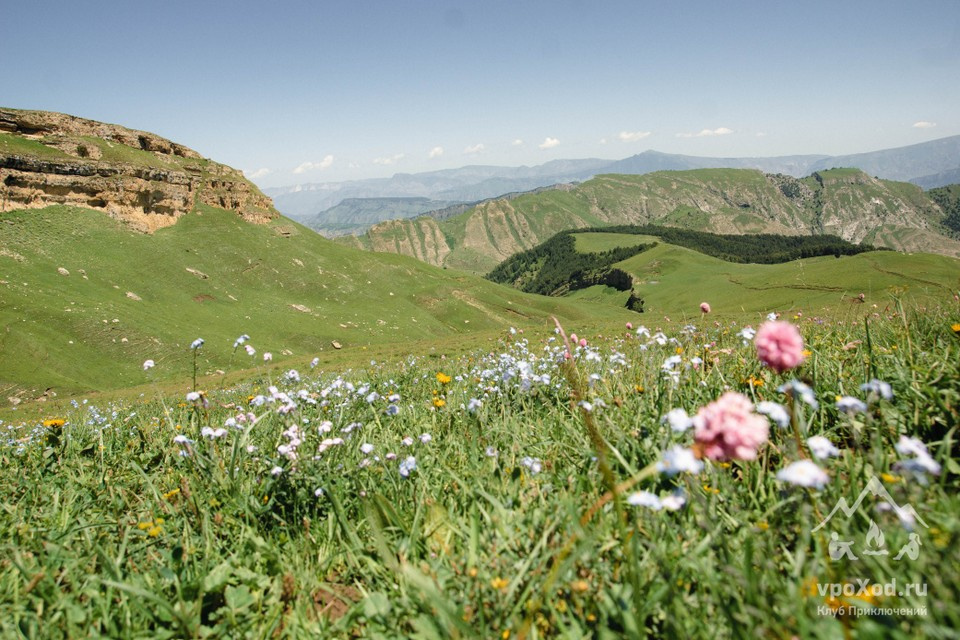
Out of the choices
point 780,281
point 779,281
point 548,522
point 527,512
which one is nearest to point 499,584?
point 548,522

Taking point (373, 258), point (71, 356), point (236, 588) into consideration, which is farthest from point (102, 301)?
point (236, 588)

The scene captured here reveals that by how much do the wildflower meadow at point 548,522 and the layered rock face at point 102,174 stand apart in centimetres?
8658

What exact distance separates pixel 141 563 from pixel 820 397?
554 centimetres

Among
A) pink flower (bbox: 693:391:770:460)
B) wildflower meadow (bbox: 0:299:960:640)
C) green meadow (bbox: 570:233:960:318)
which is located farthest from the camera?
green meadow (bbox: 570:233:960:318)

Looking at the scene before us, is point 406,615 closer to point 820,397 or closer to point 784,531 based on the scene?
point 784,531

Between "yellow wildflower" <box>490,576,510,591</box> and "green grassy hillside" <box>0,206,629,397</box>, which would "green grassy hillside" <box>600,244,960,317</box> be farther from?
"yellow wildflower" <box>490,576,510,591</box>

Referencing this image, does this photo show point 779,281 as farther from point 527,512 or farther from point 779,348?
point 779,348

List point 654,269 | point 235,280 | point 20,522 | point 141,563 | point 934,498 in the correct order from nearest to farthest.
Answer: point 934,498 → point 141,563 → point 20,522 → point 235,280 → point 654,269

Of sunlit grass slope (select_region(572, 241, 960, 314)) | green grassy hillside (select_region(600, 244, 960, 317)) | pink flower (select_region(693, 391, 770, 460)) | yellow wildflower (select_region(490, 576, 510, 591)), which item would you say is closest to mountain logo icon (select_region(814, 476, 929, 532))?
pink flower (select_region(693, 391, 770, 460))

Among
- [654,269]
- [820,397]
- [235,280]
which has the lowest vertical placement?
[654,269]

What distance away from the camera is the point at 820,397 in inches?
154

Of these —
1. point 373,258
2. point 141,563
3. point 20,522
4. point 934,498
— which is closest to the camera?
point 934,498

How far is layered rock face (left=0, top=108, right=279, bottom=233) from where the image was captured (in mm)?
65000

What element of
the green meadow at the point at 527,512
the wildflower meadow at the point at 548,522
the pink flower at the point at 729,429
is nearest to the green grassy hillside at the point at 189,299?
the green meadow at the point at 527,512
